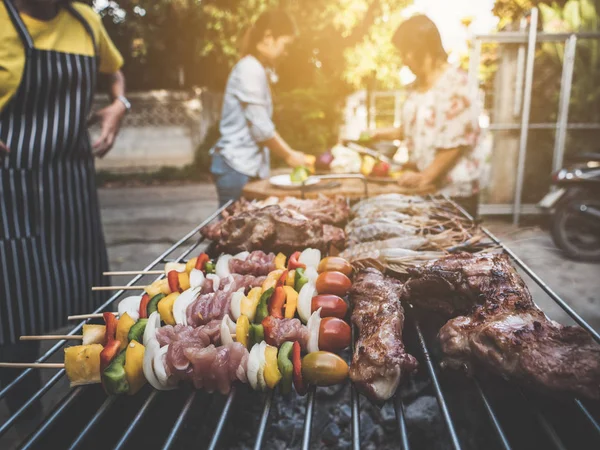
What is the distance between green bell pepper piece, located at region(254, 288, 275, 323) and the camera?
1977 mm

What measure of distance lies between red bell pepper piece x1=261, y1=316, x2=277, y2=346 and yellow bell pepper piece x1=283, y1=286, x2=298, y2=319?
15 centimetres

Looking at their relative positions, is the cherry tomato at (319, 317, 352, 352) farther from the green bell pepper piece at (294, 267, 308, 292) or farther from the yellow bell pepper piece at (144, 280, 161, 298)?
the yellow bell pepper piece at (144, 280, 161, 298)

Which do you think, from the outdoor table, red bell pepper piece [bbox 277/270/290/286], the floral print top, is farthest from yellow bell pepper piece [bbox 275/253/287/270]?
the floral print top

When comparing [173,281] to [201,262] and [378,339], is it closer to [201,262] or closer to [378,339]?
[201,262]

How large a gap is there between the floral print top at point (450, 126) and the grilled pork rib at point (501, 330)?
2.37 meters

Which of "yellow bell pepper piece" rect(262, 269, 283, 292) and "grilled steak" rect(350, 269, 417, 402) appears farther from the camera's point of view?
"yellow bell pepper piece" rect(262, 269, 283, 292)

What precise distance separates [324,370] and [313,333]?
0.21 m

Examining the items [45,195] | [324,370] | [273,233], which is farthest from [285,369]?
[45,195]

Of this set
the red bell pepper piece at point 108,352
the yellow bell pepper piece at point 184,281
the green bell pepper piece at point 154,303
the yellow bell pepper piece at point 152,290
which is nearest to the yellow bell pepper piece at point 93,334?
the red bell pepper piece at point 108,352

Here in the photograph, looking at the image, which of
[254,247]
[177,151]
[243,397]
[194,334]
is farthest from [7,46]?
[177,151]

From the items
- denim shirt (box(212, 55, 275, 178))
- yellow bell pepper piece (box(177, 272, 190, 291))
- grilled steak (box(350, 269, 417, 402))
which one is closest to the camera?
grilled steak (box(350, 269, 417, 402))

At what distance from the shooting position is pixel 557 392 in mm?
1385

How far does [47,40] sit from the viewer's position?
2.86 metres

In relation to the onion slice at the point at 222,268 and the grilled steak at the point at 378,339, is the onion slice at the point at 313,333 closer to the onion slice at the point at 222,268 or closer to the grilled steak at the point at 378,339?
the grilled steak at the point at 378,339
